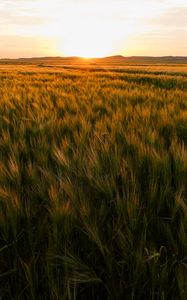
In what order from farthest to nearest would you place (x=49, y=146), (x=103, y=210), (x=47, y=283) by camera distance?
(x=49, y=146), (x=103, y=210), (x=47, y=283)

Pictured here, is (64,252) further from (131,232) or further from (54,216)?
(131,232)

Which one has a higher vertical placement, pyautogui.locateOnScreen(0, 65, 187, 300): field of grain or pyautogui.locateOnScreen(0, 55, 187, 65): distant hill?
pyautogui.locateOnScreen(0, 55, 187, 65): distant hill

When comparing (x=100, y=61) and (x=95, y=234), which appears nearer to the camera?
(x=95, y=234)

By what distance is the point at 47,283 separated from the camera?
973mm

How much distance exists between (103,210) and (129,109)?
2189 millimetres

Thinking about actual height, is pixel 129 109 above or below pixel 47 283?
above

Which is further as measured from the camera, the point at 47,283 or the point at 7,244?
the point at 7,244

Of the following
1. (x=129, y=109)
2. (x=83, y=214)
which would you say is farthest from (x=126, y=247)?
(x=129, y=109)

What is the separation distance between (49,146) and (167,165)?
809 millimetres

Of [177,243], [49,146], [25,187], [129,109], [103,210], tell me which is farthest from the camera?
[129,109]

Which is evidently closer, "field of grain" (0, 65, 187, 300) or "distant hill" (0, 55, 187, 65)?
"field of grain" (0, 65, 187, 300)

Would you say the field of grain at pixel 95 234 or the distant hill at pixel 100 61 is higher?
the distant hill at pixel 100 61

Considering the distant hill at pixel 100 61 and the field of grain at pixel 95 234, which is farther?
the distant hill at pixel 100 61

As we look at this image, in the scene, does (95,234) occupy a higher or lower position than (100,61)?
lower
